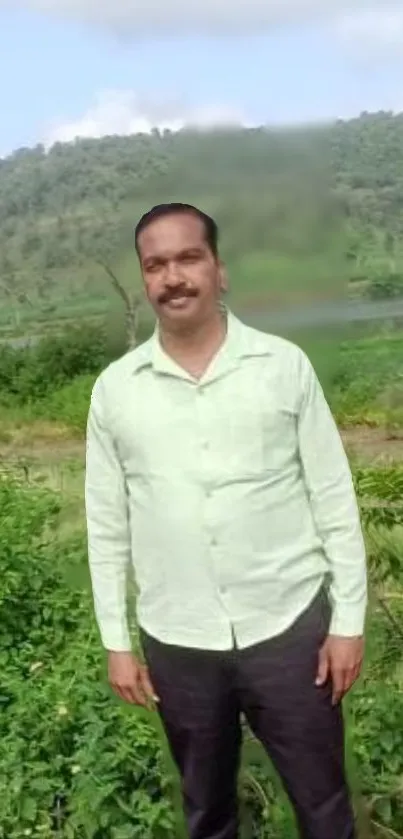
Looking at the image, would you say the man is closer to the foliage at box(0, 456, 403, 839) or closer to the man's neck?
the man's neck

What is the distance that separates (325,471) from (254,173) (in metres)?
0.89

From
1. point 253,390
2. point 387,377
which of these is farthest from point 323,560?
point 387,377

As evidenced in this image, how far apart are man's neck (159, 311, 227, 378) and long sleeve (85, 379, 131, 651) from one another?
137 millimetres

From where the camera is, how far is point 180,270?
1862mm

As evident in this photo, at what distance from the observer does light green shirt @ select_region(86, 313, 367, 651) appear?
6.15ft

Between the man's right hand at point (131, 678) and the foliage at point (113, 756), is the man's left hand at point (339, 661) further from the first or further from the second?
the foliage at point (113, 756)

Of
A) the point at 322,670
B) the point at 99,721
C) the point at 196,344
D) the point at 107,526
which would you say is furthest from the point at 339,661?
the point at 99,721

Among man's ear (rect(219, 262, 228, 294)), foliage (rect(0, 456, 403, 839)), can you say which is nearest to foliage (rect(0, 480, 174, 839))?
foliage (rect(0, 456, 403, 839))

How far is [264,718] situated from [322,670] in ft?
0.41

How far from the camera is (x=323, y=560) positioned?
1960 mm

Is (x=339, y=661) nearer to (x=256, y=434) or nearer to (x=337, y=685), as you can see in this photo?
(x=337, y=685)

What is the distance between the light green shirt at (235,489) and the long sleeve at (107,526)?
0.01 metres

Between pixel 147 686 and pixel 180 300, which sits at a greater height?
pixel 180 300

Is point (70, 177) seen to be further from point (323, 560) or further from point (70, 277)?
point (323, 560)
